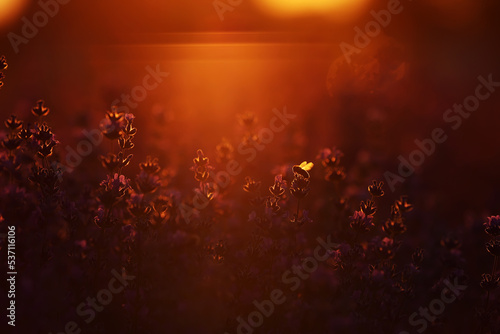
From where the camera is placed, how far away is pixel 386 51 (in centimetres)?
1152

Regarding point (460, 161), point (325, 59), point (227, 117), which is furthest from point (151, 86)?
point (460, 161)

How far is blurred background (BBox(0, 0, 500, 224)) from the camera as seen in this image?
7.52m

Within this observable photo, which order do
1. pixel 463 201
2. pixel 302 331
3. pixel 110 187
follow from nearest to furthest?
1. pixel 110 187
2. pixel 302 331
3. pixel 463 201

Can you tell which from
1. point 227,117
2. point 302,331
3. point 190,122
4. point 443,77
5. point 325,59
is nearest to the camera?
point 302,331

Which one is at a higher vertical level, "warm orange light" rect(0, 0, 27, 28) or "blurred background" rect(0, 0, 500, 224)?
"warm orange light" rect(0, 0, 27, 28)

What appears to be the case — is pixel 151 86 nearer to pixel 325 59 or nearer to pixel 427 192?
pixel 325 59

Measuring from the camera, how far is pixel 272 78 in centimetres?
1307

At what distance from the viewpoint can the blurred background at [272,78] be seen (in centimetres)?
752

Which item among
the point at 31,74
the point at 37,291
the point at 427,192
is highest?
the point at 31,74

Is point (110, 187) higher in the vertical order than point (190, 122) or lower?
lower

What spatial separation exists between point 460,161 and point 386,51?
3986 millimetres

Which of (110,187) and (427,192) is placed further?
(427,192)

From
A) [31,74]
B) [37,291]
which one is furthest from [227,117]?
[37,291]

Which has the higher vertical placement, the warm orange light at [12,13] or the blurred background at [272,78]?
the warm orange light at [12,13]
